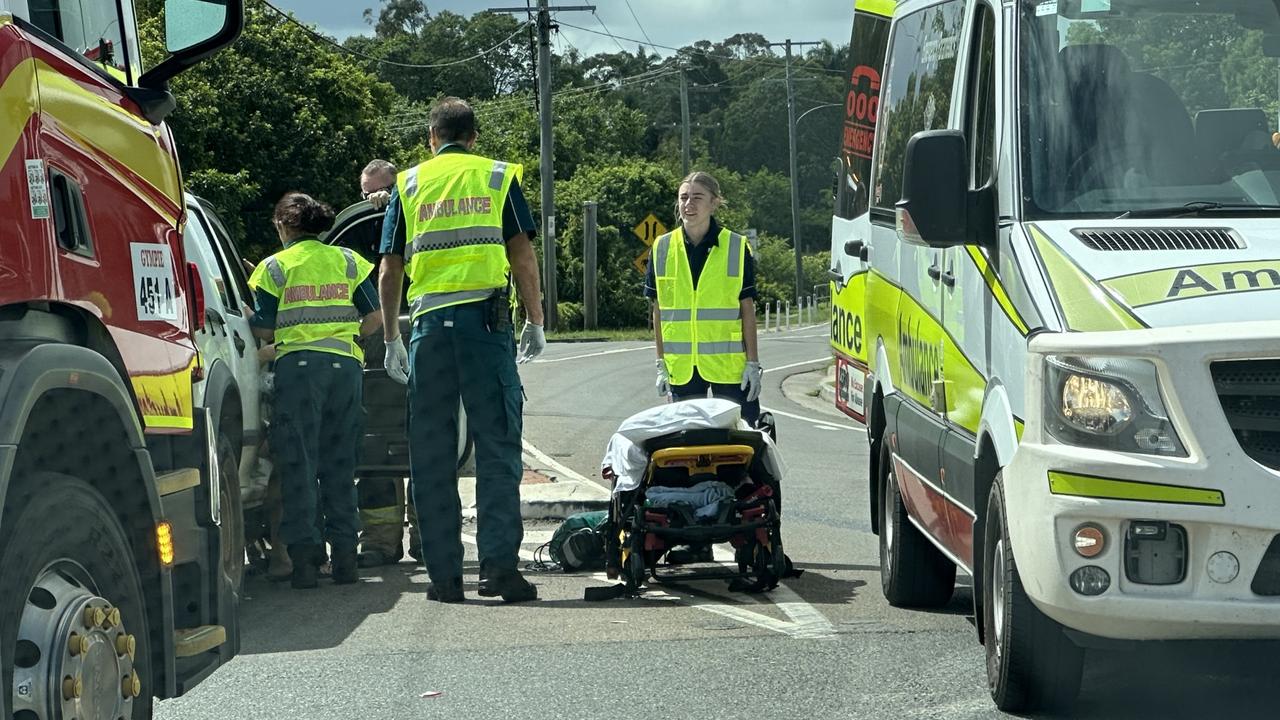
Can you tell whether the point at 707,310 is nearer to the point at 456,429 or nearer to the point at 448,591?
the point at 456,429

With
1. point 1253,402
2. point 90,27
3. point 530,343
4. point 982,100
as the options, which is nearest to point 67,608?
point 90,27

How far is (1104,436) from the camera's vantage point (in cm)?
497

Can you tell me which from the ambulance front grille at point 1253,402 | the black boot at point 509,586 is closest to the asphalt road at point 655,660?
the black boot at point 509,586

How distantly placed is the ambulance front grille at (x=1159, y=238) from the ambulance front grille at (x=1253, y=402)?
21.9 inches

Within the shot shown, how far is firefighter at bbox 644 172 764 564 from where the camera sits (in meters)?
9.64

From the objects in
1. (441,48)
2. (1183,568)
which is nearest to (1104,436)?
(1183,568)

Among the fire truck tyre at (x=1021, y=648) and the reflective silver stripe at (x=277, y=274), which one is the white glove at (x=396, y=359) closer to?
the reflective silver stripe at (x=277, y=274)

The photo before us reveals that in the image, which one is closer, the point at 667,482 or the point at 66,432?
the point at 66,432

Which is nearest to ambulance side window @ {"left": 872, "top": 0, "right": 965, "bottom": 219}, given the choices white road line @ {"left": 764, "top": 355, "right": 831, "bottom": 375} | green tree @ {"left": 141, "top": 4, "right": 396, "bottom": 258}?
white road line @ {"left": 764, "top": 355, "right": 831, "bottom": 375}

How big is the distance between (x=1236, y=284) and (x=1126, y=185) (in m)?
0.75

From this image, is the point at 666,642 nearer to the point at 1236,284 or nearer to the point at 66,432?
the point at 1236,284

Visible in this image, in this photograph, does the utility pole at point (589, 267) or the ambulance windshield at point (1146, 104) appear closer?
the ambulance windshield at point (1146, 104)

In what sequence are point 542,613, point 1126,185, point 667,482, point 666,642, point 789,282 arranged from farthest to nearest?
point 789,282
point 667,482
point 542,613
point 666,642
point 1126,185

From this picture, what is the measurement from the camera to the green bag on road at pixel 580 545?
918 cm
